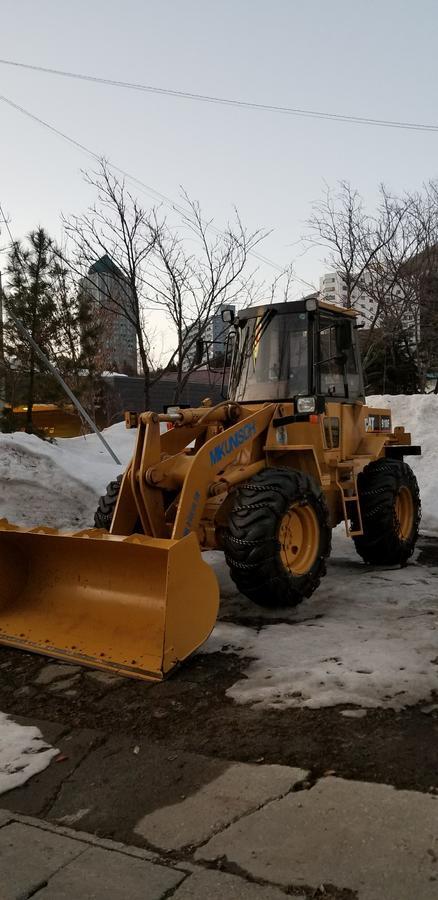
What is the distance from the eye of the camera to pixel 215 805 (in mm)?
3055

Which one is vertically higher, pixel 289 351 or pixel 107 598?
pixel 289 351

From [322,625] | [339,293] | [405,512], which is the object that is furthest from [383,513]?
[339,293]

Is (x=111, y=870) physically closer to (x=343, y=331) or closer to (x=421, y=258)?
(x=343, y=331)

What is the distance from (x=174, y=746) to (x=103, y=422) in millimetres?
18981

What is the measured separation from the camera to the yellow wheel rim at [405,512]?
27.2 feet

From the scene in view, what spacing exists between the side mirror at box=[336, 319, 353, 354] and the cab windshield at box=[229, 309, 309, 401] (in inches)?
17.7

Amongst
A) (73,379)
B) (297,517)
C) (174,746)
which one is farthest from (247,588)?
(73,379)

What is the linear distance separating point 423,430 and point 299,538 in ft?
31.5

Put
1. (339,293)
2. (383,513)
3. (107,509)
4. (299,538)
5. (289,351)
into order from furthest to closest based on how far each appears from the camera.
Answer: (339,293) < (383,513) < (289,351) < (107,509) < (299,538)

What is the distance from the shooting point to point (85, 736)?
389 cm

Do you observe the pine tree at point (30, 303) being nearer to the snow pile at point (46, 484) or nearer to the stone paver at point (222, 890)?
the snow pile at point (46, 484)

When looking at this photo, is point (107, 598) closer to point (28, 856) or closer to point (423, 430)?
point (28, 856)

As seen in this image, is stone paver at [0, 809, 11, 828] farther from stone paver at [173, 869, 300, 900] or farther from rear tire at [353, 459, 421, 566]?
rear tire at [353, 459, 421, 566]

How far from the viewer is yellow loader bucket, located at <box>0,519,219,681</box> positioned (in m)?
4.64
